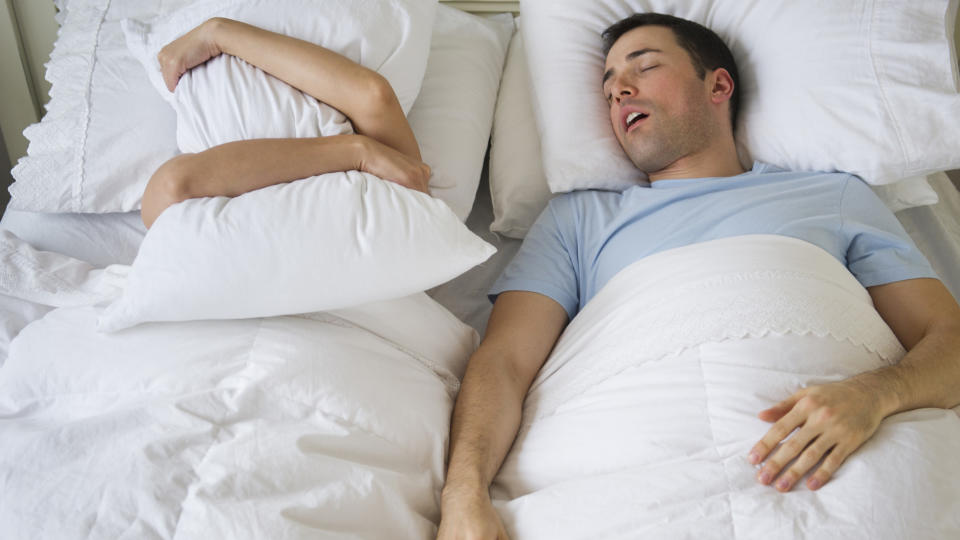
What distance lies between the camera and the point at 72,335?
0.96 metres

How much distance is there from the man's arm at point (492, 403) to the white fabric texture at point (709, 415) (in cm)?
3

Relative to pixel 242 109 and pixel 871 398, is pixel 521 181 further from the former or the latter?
pixel 871 398

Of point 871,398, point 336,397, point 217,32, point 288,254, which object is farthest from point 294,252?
point 871,398

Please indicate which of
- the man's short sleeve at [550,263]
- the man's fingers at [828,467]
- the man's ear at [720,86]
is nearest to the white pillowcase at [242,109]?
the man's short sleeve at [550,263]

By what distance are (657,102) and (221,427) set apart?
3.16 ft

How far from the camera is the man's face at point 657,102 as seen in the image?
138 centimetres

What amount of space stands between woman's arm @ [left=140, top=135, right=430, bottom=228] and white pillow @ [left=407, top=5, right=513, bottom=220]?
23cm

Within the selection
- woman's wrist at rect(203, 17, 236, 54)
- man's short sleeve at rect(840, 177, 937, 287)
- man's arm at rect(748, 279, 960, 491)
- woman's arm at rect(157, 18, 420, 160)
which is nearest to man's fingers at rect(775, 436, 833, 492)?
man's arm at rect(748, 279, 960, 491)

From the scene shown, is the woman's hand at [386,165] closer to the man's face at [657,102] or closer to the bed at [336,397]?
the bed at [336,397]

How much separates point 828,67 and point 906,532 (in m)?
0.87

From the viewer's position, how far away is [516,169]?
1.47 m

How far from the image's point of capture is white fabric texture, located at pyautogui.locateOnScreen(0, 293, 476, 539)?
767 millimetres

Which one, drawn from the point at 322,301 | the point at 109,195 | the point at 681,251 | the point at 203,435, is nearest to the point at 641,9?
the point at 681,251

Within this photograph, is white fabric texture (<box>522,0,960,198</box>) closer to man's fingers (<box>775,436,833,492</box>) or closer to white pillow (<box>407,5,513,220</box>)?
white pillow (<box>407,5,513,220</box>)
